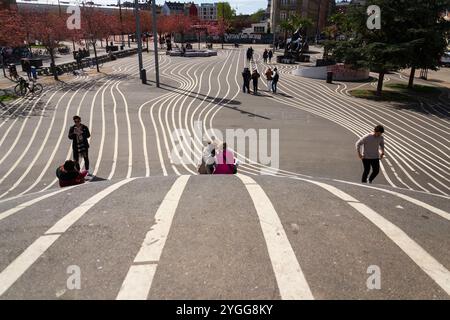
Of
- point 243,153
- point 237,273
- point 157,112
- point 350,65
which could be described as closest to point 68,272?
point 237,273

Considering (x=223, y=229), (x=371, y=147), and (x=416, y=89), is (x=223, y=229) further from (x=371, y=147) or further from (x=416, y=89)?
(x=416, y=89)

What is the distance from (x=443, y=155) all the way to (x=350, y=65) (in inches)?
567

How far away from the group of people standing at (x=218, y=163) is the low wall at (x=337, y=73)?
2511cm

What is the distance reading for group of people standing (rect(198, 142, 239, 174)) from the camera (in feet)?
27.9

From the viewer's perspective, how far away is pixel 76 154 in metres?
10.1

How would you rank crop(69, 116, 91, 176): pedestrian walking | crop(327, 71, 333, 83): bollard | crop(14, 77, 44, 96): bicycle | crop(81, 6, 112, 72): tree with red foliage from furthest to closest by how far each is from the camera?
crop(81, 6, 112, 72): tree with red foliage
crop(327, 71, 333, 83): bollard
crop(14, 77, 44, 96): bicycle
crop(69, 116, 91, 176): pedestrian walking

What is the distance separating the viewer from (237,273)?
354cm

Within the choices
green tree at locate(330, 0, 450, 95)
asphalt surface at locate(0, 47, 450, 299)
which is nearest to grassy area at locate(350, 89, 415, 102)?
green tree at locate(330, 0, 450, 95)

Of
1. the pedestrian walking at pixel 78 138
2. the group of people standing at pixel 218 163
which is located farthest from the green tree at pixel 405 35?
the pedestrian walking at pixel 78 138

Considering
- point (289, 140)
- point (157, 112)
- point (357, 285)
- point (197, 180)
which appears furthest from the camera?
point (157, 112)

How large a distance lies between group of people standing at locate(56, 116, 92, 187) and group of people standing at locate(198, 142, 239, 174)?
3.07 m
